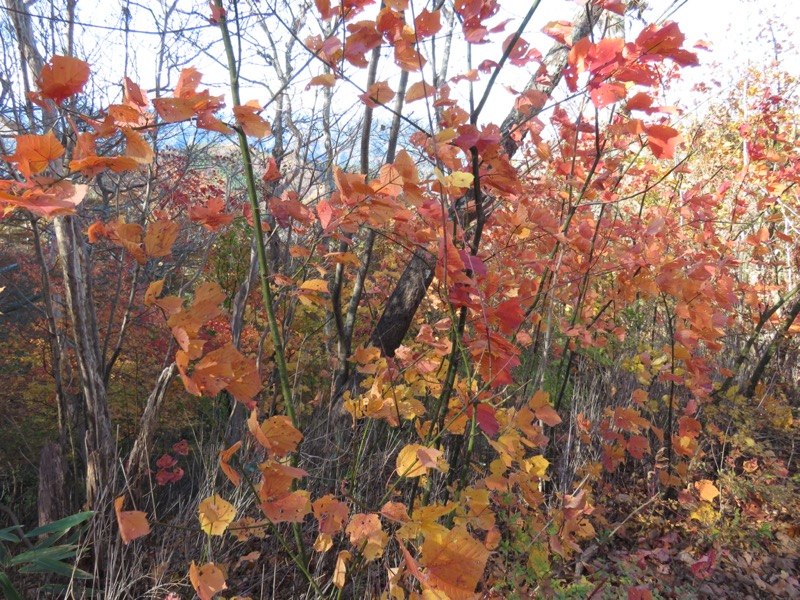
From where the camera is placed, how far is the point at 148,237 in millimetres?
1052

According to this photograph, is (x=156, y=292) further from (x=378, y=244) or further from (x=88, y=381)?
(x=378, y=244)

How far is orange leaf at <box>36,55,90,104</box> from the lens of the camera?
81 centimetres

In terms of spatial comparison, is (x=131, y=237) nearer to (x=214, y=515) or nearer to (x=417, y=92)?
(x=214, y=515)

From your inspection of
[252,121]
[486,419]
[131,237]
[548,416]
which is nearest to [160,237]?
[131,237]

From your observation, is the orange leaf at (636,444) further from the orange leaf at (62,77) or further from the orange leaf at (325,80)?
the orange leaf at (62,77)

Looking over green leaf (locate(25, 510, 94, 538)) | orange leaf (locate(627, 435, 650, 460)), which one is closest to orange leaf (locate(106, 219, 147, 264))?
green leaf (locate(25, 510, 94, 538))

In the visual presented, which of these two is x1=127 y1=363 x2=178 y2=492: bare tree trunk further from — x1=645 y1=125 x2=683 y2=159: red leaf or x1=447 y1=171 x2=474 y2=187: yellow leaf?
x1=645 y1=125 x2=683 y2=159: red leaf

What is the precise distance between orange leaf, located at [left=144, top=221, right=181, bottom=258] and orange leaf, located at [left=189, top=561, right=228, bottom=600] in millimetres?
711

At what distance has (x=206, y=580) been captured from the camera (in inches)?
43.3

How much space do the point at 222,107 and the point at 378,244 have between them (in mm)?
4202

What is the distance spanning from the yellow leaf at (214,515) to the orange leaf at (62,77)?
87 cm

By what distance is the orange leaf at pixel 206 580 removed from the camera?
1.08 m

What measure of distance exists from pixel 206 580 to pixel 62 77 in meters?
1.07

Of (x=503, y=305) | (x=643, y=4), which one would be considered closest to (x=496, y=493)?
(x=503, y=305)
